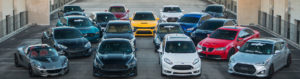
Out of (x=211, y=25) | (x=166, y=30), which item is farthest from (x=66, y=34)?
(x=211, y=25)

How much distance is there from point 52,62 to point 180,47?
518cm

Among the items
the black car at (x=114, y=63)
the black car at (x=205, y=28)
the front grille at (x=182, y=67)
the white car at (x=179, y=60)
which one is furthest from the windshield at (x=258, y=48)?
the black car at (x=205, y=28)

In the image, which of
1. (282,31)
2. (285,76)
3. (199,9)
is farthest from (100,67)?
(199,9)

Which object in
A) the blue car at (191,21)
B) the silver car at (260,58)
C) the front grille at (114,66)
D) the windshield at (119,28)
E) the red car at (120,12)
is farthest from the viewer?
the red car at (120,12)

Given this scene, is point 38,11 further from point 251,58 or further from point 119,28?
point 251,58

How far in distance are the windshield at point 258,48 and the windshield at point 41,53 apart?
306 inches

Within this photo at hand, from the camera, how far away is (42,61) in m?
20.5

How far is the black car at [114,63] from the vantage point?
19734 mm

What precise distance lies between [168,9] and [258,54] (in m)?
20.5

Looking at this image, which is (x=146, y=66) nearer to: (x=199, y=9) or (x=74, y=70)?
(x=74, y=70)

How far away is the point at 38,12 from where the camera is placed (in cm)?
4266

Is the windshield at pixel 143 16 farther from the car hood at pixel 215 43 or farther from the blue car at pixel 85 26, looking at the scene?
the car hood at pixel 215 43

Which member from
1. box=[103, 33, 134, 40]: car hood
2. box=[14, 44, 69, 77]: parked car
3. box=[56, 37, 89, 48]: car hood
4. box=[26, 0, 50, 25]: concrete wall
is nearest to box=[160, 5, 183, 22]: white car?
box=[26, 0, 50, 25]: concrete wall

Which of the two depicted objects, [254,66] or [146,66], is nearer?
[254,66]
